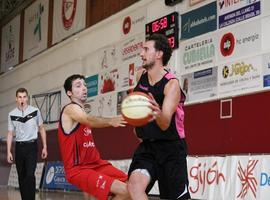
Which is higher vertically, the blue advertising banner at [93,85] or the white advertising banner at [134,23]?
the white advertising banner at [134,23]

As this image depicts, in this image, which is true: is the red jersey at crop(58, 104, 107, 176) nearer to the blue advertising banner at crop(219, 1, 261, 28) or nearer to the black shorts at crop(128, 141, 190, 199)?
the black shorts at crop(128, 141, 190, 199)

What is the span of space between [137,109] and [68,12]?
13.3 metres

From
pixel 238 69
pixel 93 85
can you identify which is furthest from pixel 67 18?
pixel 238 69

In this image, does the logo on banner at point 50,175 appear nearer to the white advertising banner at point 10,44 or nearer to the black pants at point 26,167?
the white advertising banner at point 10,44

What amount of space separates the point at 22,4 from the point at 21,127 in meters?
14.4

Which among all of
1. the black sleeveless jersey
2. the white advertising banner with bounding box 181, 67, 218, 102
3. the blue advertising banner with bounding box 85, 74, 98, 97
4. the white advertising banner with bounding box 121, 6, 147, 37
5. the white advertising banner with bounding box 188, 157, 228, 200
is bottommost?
the white advertising banner with bounding box 188, 157, 228, 200

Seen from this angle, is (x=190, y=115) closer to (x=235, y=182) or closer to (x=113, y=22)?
(x=235, y=182)

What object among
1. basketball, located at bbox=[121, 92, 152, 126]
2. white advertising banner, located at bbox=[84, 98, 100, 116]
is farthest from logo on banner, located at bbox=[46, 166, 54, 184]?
basketball, located at bbox=[121, 92, 152, 126]

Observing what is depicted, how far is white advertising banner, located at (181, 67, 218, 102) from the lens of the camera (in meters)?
10.2

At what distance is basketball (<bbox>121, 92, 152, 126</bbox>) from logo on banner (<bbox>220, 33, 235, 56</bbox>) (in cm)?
592

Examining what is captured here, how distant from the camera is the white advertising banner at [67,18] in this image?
1616cm

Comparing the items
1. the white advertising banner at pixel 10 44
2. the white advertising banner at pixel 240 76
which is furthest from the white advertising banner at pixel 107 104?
the white advertising banner at pixel 10 44

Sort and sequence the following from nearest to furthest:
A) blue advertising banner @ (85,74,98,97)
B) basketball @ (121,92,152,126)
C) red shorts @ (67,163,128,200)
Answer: basketball @ (121,92,152,126) < red shorts @ (67,163,128,200) < blue advertising banner @ (85,74,98,97)

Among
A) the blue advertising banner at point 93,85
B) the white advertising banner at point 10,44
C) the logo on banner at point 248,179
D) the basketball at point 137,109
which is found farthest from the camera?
the white advertising banner at point 10,44
